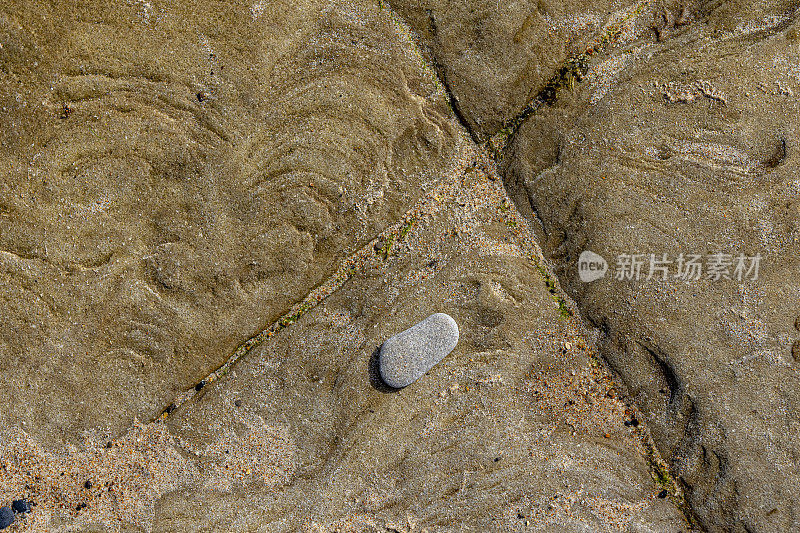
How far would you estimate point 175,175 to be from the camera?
3.38m

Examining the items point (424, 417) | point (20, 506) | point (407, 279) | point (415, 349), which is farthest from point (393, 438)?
point (20, 506)

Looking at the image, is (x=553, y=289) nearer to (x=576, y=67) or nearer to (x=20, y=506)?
(x=576, y=67)

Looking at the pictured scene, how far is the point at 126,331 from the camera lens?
346 cm

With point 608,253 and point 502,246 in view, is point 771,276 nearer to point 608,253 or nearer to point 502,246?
point 608,253

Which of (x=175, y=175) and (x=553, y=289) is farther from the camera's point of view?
(x=553, y=289)

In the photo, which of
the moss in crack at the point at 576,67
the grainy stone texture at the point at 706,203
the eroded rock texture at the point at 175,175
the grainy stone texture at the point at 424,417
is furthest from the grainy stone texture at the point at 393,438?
the moss in crack at the point at 576,67

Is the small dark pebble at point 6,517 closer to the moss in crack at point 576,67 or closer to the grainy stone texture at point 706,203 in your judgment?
the grainy stone texture at point 706,203

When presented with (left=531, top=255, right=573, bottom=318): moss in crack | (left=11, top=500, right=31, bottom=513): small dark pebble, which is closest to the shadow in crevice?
(left=531, top=255, right=573, bottom=318): moss in crack

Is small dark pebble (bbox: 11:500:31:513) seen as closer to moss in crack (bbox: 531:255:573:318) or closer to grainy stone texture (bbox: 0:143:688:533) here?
grainy stone texture (bbox: 0:143:688:533)

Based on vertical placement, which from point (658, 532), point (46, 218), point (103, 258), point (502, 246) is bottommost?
point (658, 532)

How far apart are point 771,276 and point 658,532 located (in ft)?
7.70

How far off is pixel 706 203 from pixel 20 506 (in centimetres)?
615

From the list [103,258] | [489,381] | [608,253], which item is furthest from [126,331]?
[608,253]

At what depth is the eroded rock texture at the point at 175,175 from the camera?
331 centimetres
